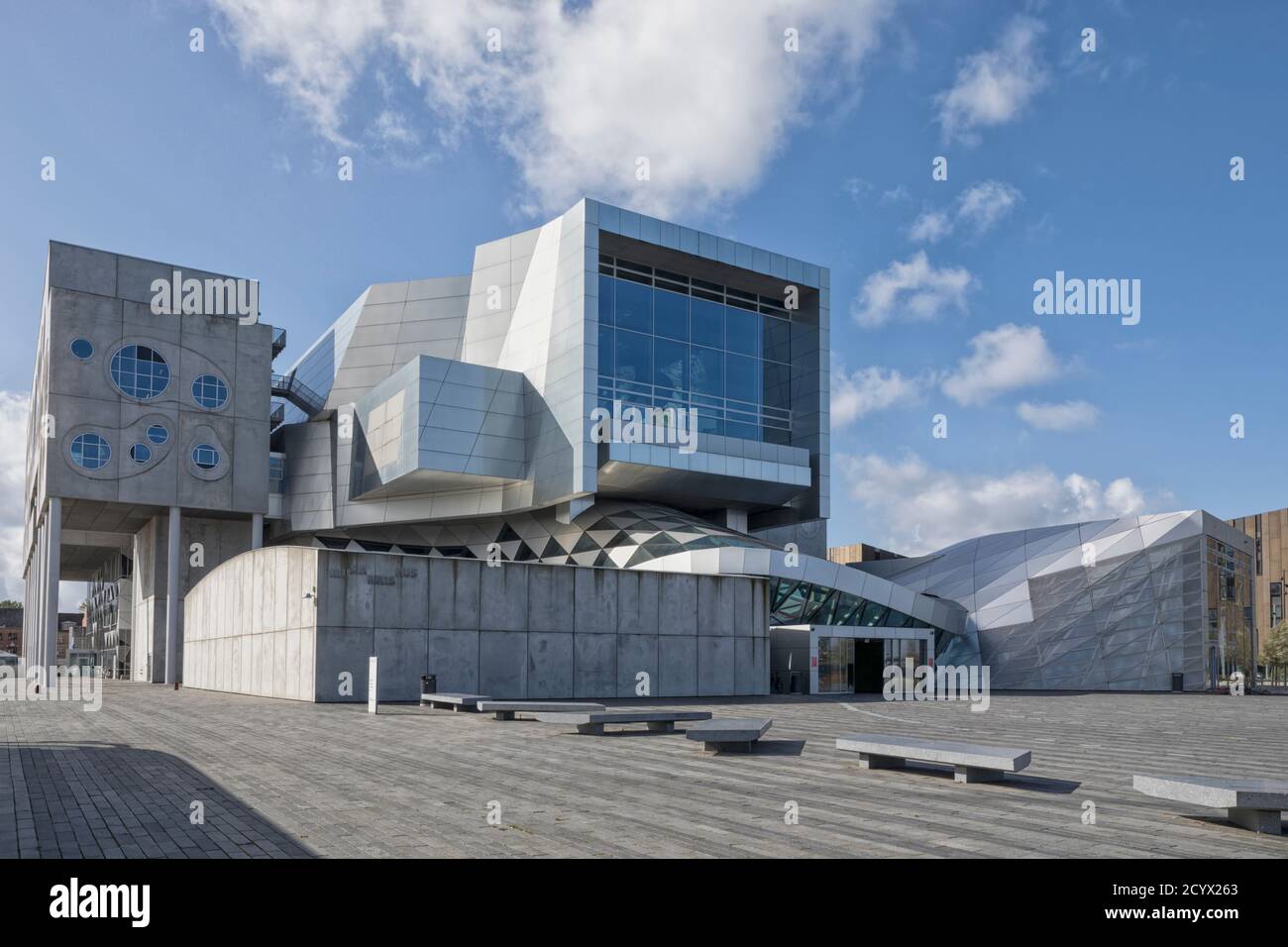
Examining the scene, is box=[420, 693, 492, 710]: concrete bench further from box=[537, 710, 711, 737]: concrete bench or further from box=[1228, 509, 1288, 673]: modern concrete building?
box=[1228, 509, 1288, 673]: modern concrete building

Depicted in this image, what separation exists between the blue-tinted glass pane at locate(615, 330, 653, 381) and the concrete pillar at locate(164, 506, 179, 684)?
2320 cm

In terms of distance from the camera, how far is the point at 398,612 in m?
27.5

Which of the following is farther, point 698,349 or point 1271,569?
point 1271,569

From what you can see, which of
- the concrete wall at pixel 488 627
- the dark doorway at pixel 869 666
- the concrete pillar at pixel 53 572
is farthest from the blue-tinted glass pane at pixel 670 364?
the concrete pillar at pixel 53 572

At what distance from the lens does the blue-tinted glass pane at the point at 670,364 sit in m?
49.7

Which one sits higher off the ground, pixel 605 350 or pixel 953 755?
pixel 605 350

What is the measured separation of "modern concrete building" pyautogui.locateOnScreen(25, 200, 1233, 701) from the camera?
4634cm

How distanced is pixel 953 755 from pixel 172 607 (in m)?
46.6

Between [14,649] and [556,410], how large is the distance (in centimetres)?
17594

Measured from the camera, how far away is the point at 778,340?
55062 mm
